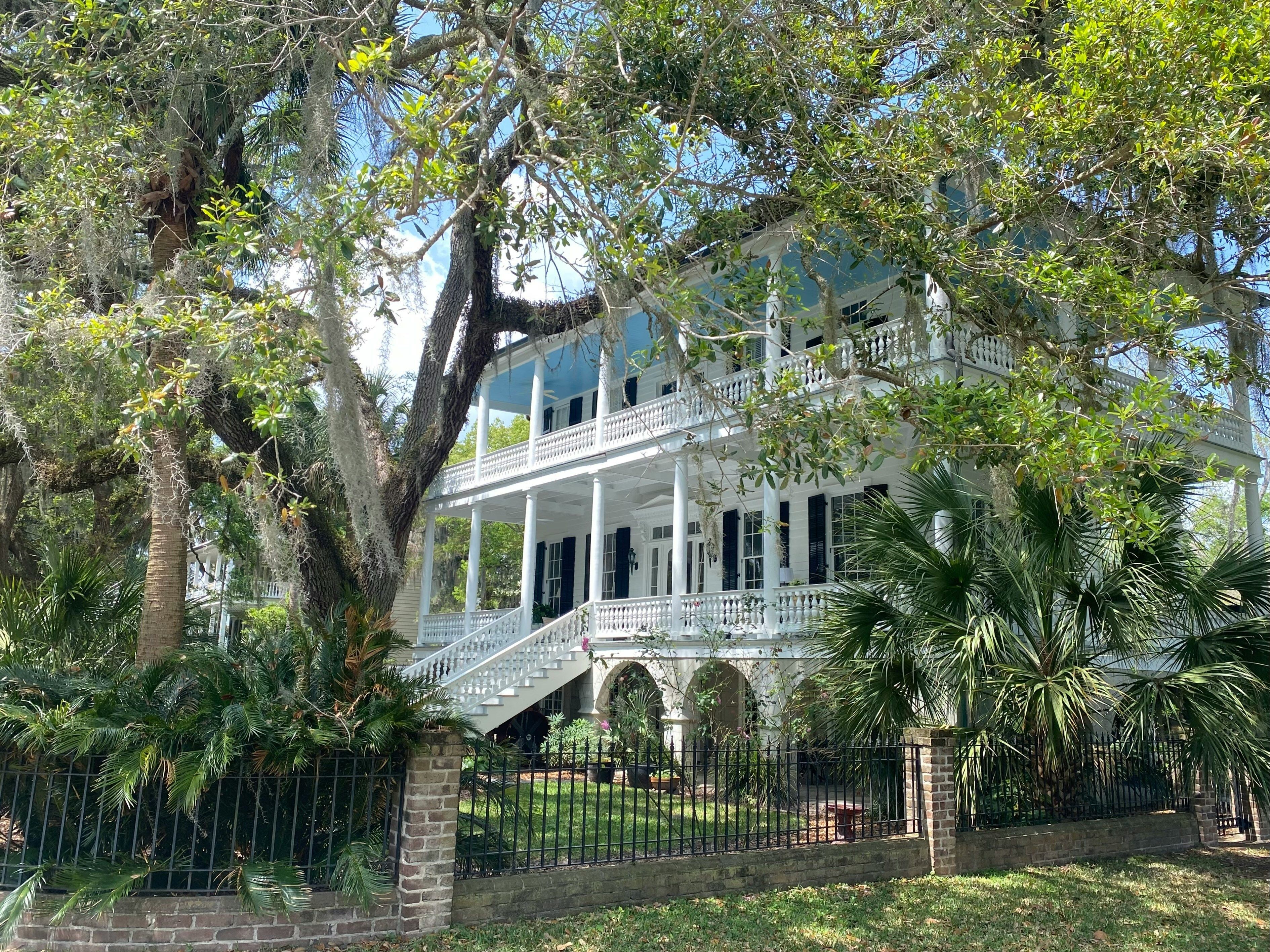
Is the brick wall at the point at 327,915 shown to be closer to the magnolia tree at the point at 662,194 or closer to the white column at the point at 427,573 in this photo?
the magnolia tree at the point at 662,194

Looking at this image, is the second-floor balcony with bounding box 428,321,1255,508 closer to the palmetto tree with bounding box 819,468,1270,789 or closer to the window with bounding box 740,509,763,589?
the palmetto tree with bounding box 819,468,1270,789

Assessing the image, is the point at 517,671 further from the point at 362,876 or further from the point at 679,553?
the point at 362,876

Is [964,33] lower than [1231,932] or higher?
higher

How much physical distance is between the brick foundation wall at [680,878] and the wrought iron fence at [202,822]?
764 mm

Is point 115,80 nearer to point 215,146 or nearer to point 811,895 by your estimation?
point 215,146

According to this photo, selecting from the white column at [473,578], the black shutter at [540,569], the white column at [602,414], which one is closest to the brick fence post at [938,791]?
the white column at [602,414]

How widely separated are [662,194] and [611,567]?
14250 mm

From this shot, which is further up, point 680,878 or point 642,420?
point 642,420

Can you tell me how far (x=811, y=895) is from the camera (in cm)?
768

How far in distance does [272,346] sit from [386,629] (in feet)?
6.73

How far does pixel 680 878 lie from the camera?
7.36 metres

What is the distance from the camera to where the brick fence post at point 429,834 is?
247 inches

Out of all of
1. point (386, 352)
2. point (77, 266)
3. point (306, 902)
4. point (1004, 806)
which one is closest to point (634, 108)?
point (386, 352)

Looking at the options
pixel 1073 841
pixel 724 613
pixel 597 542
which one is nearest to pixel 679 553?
pixel 724 613
